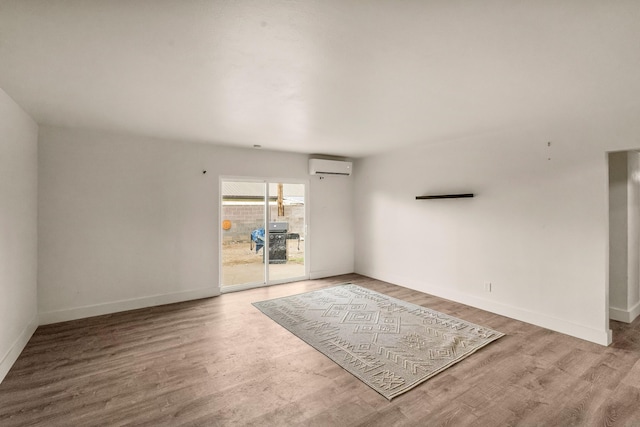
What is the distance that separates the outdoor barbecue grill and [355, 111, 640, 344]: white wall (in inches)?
79.5

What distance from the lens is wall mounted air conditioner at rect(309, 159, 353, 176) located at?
5727 millimetres

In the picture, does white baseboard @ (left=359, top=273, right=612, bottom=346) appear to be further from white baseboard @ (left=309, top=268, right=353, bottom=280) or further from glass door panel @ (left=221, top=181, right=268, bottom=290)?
glass door panel @ (left=221, top=181, right=268, bottom=290)

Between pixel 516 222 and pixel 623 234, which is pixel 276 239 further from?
pixel 623 234

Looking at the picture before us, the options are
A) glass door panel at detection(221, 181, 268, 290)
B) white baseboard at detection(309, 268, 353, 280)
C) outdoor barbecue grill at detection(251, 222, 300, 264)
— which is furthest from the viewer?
white baseboard at detection(309, 268, 353, 280)

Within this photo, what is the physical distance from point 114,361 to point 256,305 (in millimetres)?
1855

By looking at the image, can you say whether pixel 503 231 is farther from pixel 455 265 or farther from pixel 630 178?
pixel 630 178

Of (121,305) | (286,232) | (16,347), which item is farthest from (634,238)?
(16,347)

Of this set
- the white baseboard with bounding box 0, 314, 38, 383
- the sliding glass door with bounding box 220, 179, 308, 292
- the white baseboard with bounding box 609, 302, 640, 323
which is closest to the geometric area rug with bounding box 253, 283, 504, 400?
the sliding glass door with bounding box 220, 179, 308, 292

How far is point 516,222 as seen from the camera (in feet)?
12.6

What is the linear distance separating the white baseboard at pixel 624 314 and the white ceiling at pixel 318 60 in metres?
2.58

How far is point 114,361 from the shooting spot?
112 inches

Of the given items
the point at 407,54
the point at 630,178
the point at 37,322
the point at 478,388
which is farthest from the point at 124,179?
the point at 630,178

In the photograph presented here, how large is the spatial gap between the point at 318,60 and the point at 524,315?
12.7 ft

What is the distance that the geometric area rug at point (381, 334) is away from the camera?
2.63 m
